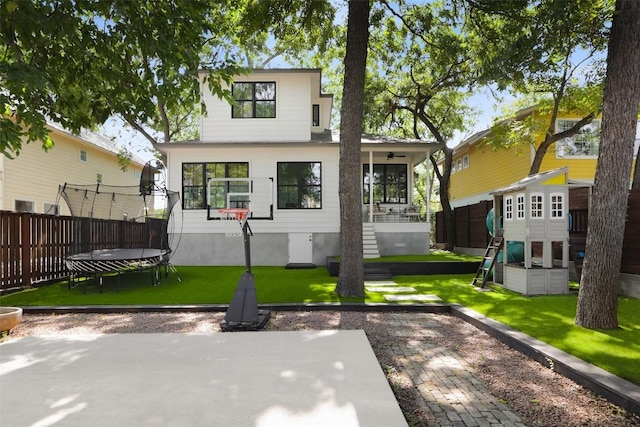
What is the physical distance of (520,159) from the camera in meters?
16.3

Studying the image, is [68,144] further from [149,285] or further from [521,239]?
[521,239]

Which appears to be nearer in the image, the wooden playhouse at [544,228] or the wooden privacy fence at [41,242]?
the wooden playhouse at [544,228]

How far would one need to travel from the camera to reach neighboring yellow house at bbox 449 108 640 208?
15469mm

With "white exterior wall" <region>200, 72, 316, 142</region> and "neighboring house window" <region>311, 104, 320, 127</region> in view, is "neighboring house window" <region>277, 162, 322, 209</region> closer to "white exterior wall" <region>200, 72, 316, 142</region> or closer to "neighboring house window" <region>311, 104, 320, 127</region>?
"white exterior wall" <region>200, 72, 316, 142</region>

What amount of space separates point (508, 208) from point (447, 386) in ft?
19.2

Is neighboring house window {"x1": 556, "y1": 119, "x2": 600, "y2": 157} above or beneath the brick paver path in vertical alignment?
above

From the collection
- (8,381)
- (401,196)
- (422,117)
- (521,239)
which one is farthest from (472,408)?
(422,117)

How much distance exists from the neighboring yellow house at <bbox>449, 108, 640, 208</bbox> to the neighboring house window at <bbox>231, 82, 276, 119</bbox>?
815 cm

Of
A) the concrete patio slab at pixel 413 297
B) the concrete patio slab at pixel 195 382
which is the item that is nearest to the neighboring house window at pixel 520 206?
the concrete patio slab at pixel 413 297

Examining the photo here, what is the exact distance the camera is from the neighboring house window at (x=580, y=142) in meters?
15.5

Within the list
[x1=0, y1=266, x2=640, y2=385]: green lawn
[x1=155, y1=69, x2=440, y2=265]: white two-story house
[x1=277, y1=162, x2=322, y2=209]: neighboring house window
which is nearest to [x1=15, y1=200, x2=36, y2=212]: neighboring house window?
[x1=155, y1=69, x2=440, y2=265]: white two-story house

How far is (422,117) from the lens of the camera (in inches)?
692

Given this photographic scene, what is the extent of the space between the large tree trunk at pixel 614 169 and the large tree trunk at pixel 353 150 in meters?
3.70

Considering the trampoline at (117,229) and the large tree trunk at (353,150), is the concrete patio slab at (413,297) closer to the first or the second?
the large tree trunk at (353,150)
